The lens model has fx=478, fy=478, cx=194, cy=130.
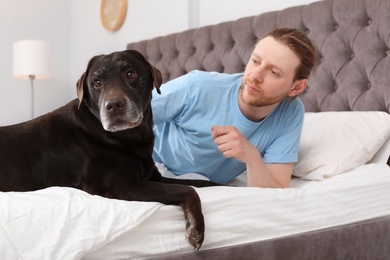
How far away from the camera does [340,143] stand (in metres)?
1.96

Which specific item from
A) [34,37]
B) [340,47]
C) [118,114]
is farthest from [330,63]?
[34,37]

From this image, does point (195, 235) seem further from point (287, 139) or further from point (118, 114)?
point (287, 139)

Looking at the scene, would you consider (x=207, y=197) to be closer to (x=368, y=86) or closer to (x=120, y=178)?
(x=120, y=178)

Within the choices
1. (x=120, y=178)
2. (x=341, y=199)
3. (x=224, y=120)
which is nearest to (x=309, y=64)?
(x=224, y=120)

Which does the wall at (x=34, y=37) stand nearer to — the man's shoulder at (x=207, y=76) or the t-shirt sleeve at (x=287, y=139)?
the man's shoulder at (x=207, y=76)

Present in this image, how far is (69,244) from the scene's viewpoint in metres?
1.08

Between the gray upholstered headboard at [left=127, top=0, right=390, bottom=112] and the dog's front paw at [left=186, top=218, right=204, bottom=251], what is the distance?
1.24 m

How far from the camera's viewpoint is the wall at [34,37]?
4.71m

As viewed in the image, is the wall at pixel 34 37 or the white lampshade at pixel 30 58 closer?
the white lampshade at pixel 30 58

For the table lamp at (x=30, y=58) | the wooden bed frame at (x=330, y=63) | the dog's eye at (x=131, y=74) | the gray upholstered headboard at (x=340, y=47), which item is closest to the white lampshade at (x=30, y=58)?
the table lamp at (x=30, y=58)

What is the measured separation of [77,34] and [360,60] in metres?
3.52

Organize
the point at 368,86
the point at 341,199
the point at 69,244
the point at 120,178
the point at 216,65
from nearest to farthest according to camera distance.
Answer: the point at 69,244 → the point at 120,178 → the point at 341,199 → the point at 368,86 → the point at 216,65

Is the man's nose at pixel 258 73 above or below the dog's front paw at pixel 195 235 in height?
above

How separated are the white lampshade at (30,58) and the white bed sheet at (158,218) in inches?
123
